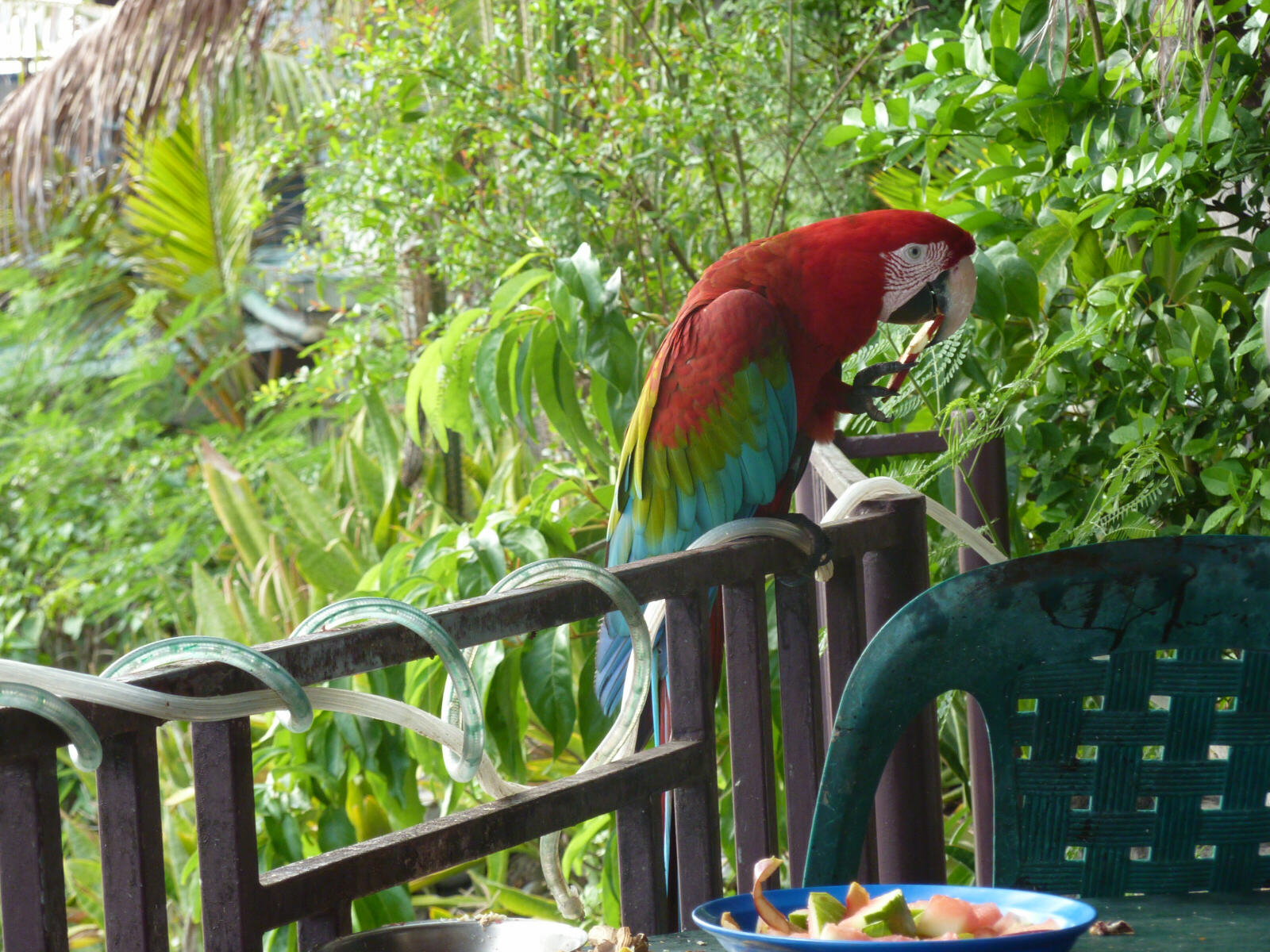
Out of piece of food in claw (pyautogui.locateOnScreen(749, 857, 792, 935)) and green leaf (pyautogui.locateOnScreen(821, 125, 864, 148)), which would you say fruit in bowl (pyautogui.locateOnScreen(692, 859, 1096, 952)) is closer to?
piece of food in claw (pyautogui.locateOnScreen(749, 857, 792, 935))

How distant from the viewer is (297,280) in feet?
15.9

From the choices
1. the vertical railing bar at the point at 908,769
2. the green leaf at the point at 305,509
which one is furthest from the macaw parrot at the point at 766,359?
the green leaf at the point at 305,509

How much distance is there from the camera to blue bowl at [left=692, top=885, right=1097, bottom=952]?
0.31 meters

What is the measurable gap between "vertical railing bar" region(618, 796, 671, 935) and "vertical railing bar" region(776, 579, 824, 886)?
0.12 meters

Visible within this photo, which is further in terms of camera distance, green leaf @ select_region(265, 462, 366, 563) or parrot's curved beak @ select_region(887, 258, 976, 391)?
green leaf @ select_region(265, 462, 366, 563)

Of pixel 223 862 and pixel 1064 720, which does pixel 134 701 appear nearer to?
pixel 223 862

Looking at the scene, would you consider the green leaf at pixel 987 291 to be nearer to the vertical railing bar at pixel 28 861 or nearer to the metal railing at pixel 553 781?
the metal railing at pixel 553 781

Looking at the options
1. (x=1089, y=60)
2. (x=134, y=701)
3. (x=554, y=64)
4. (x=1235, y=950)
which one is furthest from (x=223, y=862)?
(x=554, y=64)

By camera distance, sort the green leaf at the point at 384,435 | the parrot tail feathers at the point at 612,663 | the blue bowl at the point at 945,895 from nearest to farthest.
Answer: the blue bowl at the point at 945,895
the parrot tail feathers at the point at 612,663
the green leaf at the point at 384,435

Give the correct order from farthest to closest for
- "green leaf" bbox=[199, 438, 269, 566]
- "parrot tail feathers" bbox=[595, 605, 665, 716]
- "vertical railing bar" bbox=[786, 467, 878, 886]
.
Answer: "green leaf" bbox=[199, 438, 269, 566], "parrot tail feathers" bbox=[595, 605, 665, 716], "vertical railing bar" bbox=[786, 467, 878, 886]

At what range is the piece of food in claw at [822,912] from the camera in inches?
13.4

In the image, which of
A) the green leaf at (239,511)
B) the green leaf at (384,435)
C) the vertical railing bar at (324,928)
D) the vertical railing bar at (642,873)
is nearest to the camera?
the vertical railing bar at (324,928)

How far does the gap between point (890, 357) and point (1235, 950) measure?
952 millimetres

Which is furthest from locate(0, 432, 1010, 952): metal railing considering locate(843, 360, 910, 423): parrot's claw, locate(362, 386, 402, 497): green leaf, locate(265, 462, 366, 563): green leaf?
locate(265, 462, 366, 563): green leaf
